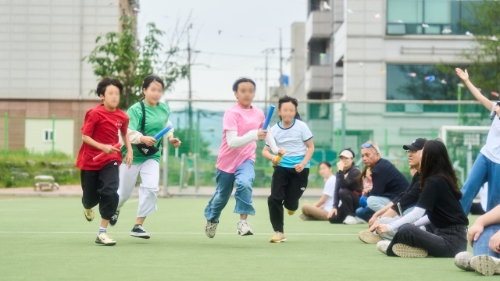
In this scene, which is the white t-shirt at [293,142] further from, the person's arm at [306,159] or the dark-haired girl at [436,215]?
the dark-haired girl at [436,215]

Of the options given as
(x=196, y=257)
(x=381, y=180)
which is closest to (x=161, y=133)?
(x=196, y=257)

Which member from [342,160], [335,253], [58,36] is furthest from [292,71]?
[335,253]

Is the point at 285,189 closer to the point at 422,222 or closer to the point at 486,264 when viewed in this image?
the point at 422,222

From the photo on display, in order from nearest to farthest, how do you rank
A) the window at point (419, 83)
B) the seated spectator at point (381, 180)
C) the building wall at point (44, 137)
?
the seated spectator at point (381, 180)
the building wall at point (44, 137)
the window at point (419, 83)

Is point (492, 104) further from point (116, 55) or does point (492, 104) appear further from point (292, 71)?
point (292, 71)

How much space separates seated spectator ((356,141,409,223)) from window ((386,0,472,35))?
79.6 ft

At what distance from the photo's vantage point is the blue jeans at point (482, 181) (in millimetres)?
9250

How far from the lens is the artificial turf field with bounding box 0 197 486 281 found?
664 cm

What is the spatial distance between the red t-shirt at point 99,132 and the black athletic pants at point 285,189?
5.70 feet

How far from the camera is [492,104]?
32.2ft

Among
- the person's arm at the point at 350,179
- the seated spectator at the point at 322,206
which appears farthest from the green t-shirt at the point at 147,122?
the seated spectator at the point at 322,206

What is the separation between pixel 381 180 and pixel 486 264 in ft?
18.4

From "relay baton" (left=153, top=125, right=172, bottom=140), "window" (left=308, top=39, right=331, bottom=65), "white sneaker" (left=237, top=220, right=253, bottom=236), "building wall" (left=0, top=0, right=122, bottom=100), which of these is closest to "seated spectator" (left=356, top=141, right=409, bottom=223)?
"white sneaker" (left=237, top=220, right=253, bottom=236)

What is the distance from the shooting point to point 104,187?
9.31 m
